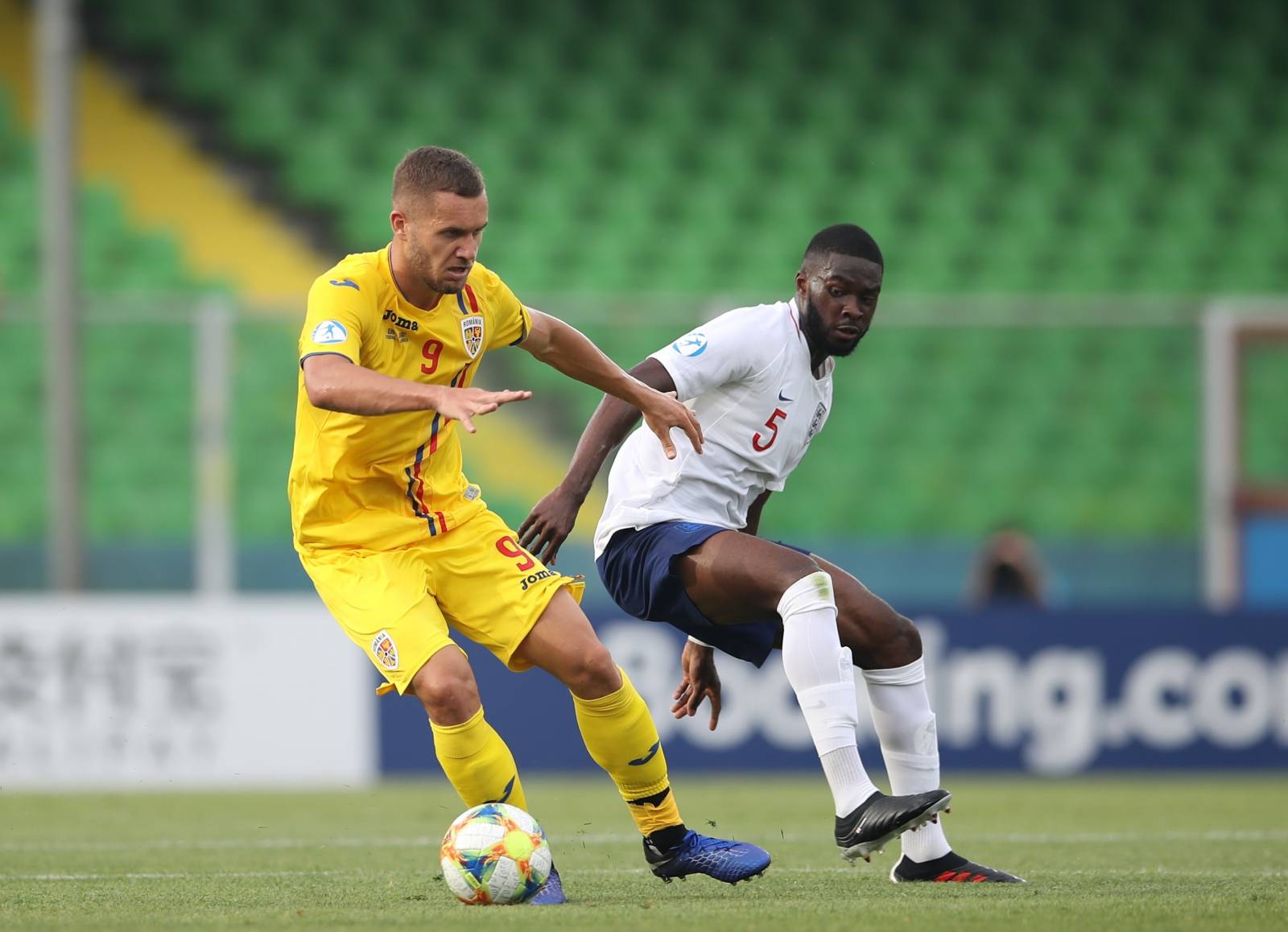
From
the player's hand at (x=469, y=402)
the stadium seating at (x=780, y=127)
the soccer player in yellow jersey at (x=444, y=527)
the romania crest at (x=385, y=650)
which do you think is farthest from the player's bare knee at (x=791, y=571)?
the stadium seating at (x=780, y=127)

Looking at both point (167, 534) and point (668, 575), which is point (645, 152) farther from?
point (668, 575)

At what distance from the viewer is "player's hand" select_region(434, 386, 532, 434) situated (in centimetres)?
420

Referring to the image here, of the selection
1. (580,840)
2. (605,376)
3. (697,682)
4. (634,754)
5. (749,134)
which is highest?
(749,134)

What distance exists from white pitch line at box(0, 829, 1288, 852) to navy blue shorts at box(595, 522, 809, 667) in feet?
5.53

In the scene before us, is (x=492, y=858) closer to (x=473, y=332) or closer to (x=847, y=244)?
(x=473, y=332)

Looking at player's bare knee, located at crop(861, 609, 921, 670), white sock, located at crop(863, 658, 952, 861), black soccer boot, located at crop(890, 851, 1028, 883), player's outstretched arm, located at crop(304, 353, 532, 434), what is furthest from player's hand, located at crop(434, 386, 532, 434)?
black soccer boot, located at crop(890, 851, 1028, 883)

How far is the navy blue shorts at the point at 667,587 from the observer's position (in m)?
5.36

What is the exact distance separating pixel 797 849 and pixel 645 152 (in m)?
9.24

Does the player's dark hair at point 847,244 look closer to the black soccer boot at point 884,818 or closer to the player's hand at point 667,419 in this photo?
the player's hand at point 667,419

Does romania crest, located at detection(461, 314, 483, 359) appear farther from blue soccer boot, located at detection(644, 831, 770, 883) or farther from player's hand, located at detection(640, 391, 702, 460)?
blue soccer boot, located at detection(644, 831, 770, 883)

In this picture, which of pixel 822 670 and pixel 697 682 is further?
pixel 697 682

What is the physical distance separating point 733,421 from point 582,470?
0.55 metres

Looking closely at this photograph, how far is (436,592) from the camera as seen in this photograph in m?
5.16

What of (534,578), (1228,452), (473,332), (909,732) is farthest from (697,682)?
(1228,452)
